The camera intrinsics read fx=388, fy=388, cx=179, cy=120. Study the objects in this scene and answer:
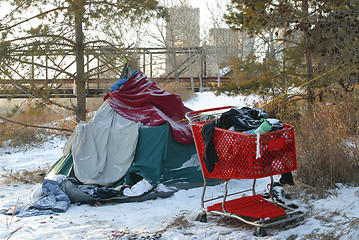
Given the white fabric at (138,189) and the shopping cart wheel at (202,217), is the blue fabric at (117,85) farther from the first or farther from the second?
the shopping cart wheel at (202,217)

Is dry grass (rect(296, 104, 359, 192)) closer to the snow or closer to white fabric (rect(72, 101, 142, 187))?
the snow

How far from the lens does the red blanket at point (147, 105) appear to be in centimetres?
614

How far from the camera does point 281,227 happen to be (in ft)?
12.6

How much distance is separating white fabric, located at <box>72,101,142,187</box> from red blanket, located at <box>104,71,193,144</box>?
0.20 meters

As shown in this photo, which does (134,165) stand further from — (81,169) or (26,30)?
(26,30)

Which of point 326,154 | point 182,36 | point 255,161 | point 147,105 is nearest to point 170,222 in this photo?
point 255,161

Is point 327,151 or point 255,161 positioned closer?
point 255,161

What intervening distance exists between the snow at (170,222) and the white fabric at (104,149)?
79cm

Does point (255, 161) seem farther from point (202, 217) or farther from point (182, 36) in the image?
point (182, 36)

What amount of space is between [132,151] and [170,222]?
185 centimetres

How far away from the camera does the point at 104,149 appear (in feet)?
19.9

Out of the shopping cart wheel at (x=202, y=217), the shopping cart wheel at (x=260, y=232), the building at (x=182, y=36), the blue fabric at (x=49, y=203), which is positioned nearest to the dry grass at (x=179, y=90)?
A: the building at (x=182, y=36)

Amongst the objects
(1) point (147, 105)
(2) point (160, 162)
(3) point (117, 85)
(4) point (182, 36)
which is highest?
(4) point (182, 36)

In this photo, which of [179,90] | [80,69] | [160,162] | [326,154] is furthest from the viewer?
[179,90]
